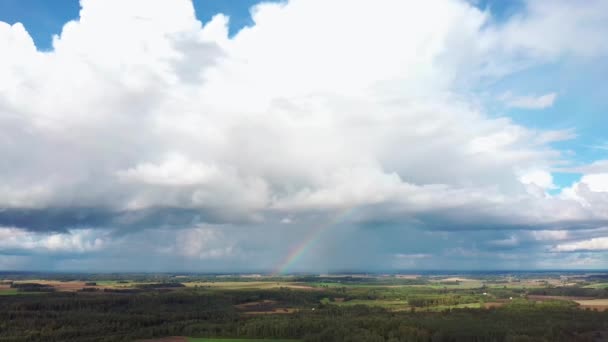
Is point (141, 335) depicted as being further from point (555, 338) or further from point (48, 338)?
point (555, 338)

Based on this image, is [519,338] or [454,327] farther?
[454,327]

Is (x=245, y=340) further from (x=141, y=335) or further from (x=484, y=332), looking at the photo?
(x=484, y=332)

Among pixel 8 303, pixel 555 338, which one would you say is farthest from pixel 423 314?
pixel 8 303

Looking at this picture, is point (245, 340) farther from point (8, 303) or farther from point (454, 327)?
point (8, 303)

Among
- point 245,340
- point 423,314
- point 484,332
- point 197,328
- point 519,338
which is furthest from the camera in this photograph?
→ point 423,314

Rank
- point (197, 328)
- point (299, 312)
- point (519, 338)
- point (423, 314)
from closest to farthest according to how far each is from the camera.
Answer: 1. point (519, 338)
2. point (197, 328)
3. point (423, 314)
4. point (299, 312)

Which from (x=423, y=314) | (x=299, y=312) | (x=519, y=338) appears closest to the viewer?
(x=519, y=338)

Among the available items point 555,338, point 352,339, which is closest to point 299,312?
point 352,339

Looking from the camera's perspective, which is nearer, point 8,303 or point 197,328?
point 197,328

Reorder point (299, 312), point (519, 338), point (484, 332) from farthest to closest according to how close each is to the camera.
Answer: point (299, 312)
point (484, 332)
point (519, 338)
